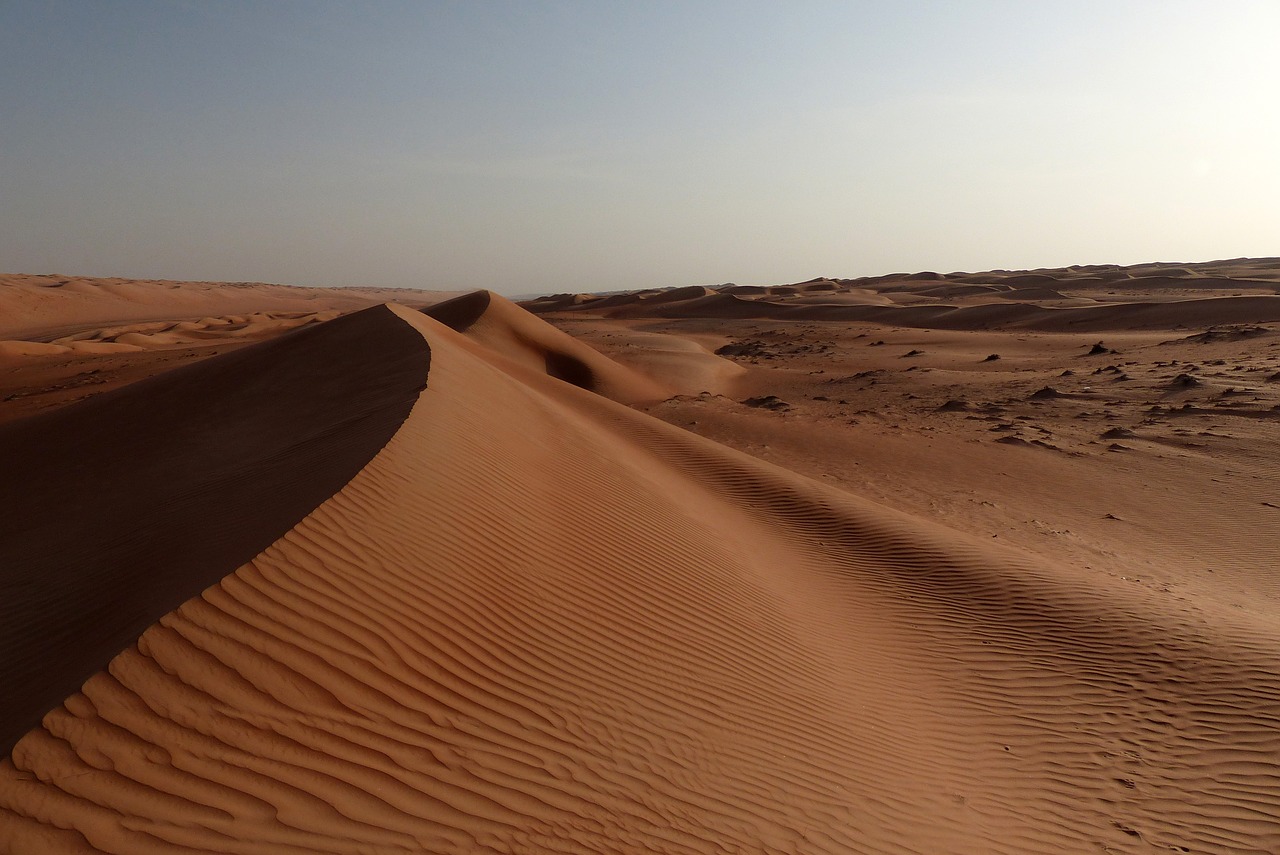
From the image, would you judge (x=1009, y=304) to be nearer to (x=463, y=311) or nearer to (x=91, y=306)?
(x=463, y=311)

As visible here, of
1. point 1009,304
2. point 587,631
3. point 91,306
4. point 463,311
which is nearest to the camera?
point 587,631

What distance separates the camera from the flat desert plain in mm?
3320

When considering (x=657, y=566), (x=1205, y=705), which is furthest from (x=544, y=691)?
(x=1205, y=705)

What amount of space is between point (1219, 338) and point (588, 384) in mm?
20501

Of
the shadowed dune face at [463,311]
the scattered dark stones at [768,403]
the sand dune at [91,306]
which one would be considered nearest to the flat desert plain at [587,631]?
the scattered dark stones at [768,403]

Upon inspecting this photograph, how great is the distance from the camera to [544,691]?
4.40 metres

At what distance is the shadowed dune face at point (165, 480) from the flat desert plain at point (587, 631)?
59 mm

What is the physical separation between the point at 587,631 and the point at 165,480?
19.1 ft

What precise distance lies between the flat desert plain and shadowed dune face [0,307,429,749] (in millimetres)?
59

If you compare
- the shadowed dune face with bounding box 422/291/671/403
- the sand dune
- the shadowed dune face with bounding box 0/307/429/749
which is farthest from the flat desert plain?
the sand dune

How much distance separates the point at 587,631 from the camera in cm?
522

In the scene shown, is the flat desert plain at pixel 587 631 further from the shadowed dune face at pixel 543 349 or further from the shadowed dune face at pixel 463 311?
the shadowed dune face at pixel 463 311

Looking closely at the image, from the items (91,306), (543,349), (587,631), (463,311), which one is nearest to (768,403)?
(543,349)

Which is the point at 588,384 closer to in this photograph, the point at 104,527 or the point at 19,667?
the point at 104,527
